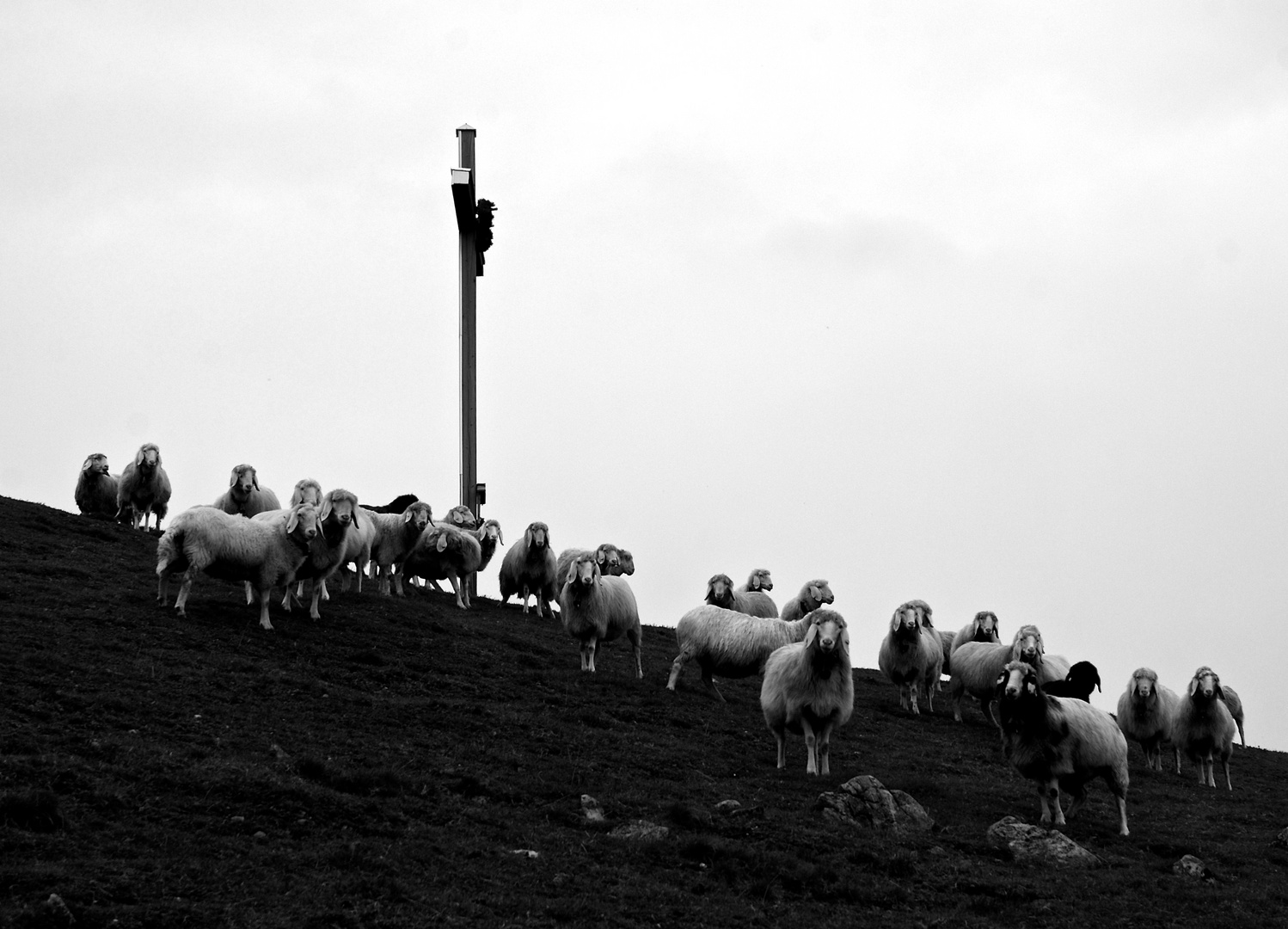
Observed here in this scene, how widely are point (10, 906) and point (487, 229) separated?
3367cm

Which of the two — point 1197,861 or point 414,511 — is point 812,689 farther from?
point 414,511

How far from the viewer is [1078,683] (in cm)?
2492

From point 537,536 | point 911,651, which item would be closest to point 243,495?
point 537,536

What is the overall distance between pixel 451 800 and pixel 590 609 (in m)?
9.63

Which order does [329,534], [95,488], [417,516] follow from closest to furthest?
1. [329,534]
2. [417,516]
3. [95,488]

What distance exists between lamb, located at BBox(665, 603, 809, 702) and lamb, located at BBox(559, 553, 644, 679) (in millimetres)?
1764

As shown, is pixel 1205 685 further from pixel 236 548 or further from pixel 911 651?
pixel 236 548

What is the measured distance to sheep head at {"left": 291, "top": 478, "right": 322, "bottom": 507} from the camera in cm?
2730

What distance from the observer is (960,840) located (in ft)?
53.6

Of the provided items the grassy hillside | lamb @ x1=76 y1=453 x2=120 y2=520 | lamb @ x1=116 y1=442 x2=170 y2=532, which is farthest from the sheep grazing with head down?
lamb @ x1=76 y1=453 x2=120 y2=520

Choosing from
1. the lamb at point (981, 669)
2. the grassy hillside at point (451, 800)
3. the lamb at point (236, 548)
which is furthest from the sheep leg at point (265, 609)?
the lamb at point (981, 669)

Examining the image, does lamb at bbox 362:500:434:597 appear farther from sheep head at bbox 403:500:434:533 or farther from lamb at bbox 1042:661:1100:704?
lamb at bbox 1042:661:1100:704

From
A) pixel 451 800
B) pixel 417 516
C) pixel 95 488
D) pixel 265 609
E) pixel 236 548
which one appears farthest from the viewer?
pixel 95 488

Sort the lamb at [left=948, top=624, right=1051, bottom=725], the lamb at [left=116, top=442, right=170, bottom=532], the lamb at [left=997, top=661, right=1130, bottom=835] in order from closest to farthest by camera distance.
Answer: the lamb at [left=997, top=661, right=1130, bottom=835] < the lamb at [left=948, top=624, right=1051, bottom=725] < the lamb at [left=116, top=442, right=170, bottom=532]
